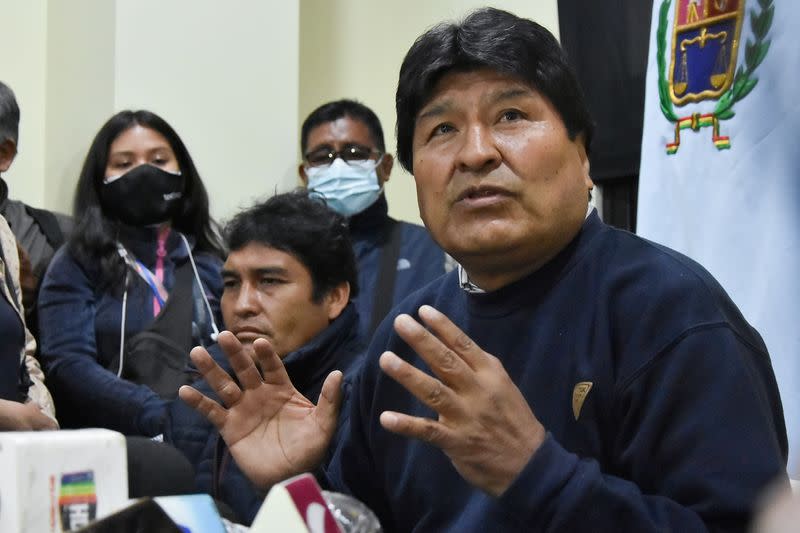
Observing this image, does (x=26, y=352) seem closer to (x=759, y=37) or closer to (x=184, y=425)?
(x=184, y=425)

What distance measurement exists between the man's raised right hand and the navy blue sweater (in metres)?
0.07

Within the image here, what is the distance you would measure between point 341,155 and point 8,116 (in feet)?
3.46

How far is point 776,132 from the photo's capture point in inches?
74.0

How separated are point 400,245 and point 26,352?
1186 mm

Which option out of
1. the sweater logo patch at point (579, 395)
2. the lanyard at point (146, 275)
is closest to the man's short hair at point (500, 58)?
the sweater logo patch at point (579, 395)

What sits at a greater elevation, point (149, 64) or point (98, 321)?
point (149, 64)

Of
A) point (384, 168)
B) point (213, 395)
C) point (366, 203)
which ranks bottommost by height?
point (213, 395)

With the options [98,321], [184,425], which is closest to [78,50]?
[98,321]

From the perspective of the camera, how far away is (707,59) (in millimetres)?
2055

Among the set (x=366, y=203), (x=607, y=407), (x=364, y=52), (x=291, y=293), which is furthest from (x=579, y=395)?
(x=364, y=52)

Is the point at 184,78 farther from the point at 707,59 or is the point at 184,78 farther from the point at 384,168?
the point at 707,59

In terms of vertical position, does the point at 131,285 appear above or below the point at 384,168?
below

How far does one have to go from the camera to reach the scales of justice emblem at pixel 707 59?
194 cm

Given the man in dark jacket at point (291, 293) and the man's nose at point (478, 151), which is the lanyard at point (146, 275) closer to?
the man in dark jacket at point (291, 293)
